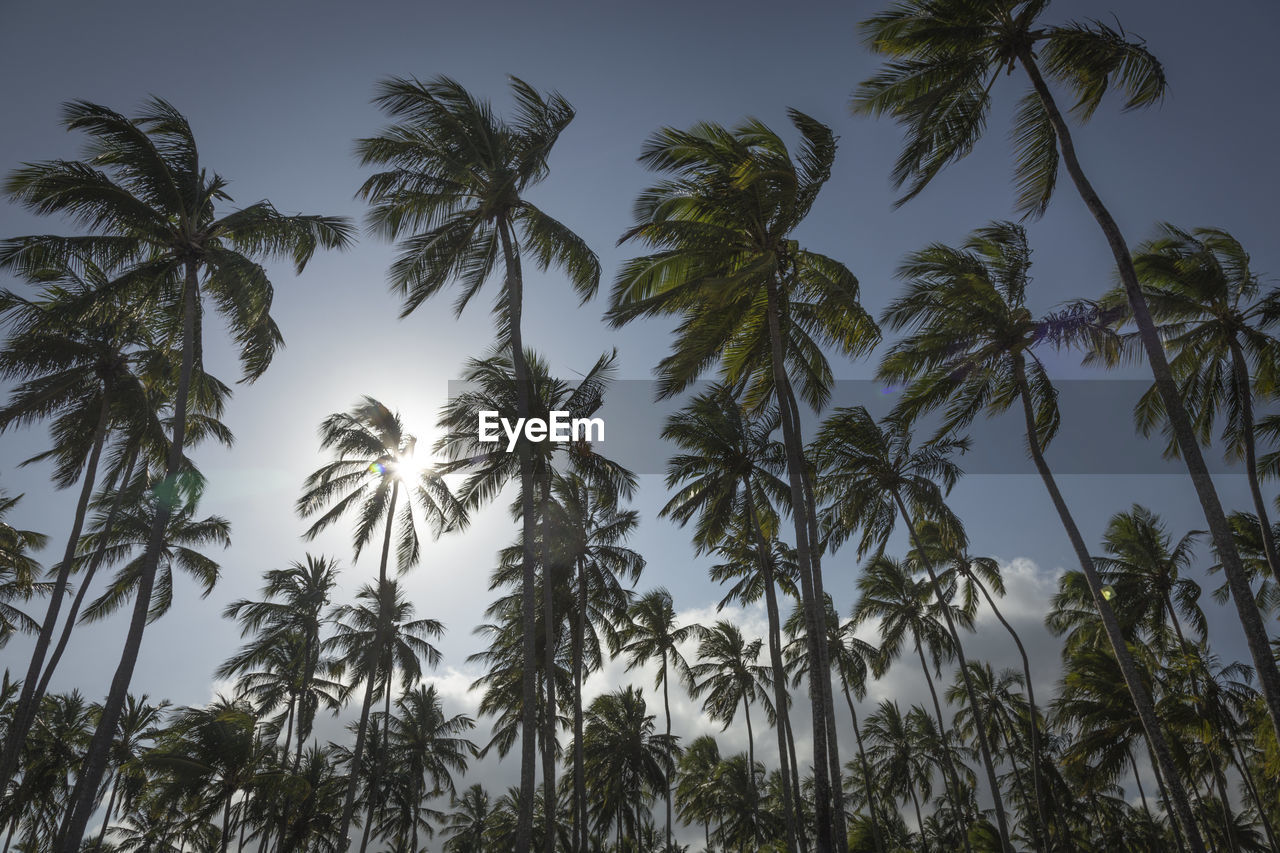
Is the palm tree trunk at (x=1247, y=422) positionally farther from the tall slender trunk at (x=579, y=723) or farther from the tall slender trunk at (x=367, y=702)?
the tall slender trunk at (x=367, y=702)

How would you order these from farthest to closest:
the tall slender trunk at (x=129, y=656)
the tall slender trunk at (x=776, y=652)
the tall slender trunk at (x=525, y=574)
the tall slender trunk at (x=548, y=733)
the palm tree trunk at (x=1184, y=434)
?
the tall slender trunk at (x=776, y=652), the tall slender trunk at (x=548, y=733), the tall slender trunk at (x=525, y=574), the tall slender trunk at (x=129, y=656), the palm tree trunk at (x=1184, y=434)

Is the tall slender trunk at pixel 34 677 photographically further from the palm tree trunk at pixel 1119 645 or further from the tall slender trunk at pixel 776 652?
the palm tree trunk at pixel 1119 645

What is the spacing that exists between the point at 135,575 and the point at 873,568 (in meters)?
28.9

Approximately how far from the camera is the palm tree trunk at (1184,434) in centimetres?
938

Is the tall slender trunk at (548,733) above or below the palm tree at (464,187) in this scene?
below

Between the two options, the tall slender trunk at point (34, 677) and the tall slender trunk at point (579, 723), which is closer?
the tall slender trunk at point (34, 677)

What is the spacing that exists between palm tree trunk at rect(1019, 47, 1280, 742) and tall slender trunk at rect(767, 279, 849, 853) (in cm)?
570

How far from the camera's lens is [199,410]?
1855cm

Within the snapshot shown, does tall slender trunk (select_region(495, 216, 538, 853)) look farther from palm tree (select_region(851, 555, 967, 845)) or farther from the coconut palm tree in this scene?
palm tree (select_region(851, 555, 967, 845))

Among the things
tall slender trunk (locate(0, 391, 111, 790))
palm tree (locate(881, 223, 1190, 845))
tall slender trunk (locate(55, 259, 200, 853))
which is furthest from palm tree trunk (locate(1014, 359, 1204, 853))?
tall slender trunk (locate(0, 391, 111, 790))

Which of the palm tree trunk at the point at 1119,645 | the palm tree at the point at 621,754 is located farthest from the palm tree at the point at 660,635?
the palm tree trunk at the point at 1119,645

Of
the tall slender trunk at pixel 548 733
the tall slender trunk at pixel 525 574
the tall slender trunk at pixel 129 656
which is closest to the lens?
the tall slender trunk at pixel 129 656

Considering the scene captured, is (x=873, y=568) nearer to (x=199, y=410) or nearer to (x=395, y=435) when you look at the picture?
(x=395, y=435)

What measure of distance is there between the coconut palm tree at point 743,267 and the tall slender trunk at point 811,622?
34 mm
